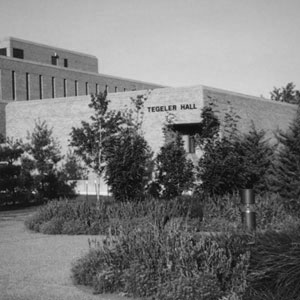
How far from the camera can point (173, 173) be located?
24141mm

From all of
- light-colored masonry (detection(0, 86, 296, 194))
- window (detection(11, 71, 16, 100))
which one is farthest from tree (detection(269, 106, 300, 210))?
window (detection(11, 71, 16, 100))

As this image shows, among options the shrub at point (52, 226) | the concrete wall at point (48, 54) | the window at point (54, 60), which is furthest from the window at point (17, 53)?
the shrub at point (52, 226)

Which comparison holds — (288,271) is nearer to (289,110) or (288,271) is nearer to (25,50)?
(289,110)

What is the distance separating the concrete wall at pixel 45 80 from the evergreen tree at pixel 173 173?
78.5 feet

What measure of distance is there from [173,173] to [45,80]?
28262 mm

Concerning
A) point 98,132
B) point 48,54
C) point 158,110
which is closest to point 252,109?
point 158,110

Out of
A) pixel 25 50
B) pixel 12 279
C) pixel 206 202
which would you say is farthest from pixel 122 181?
pixel 25 50

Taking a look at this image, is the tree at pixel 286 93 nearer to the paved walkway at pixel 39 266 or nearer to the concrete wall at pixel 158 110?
the concrete wall at pixel 158 110

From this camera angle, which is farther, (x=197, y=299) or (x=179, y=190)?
(x=179, y=190)

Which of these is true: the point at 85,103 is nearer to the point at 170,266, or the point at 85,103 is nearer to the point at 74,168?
the point at 74,168

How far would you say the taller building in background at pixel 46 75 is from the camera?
46594 mm

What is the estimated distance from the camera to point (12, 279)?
873 centimetres

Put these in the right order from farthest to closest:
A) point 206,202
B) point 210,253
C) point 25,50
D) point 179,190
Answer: point 25,50
point 179,190
point 206,202
point 210,253

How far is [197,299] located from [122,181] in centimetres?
1284
